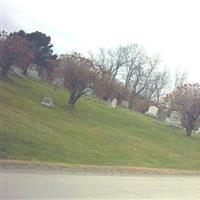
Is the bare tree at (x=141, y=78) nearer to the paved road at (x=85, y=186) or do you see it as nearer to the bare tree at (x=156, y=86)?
the bare tree at (x=156, y=86)

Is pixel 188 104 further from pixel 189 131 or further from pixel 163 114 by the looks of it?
pixel 163 114

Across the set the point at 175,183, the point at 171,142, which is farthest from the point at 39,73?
the point at 175,183

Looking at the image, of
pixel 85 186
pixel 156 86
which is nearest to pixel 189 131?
pixel 85 186

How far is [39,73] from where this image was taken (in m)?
50.5

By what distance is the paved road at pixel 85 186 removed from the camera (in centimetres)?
1159

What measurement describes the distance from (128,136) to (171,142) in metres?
4.67

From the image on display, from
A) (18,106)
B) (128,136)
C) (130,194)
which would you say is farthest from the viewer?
(128,136)

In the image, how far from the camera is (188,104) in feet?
129

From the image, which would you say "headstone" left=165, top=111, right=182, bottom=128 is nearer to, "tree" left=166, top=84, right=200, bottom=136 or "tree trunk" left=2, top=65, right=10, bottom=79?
"tree" left=166, top=84, right=200, bottom=136

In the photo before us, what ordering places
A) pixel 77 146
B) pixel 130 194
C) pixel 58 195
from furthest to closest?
pixel 77 146 < pixel 130 194 < pixel 58 195

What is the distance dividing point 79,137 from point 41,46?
102 feet

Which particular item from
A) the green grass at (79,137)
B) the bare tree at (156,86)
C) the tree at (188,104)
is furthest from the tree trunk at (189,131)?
the bare tree at (156,86)

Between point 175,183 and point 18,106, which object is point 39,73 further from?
point 175,183

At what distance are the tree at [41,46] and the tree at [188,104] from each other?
17.4 metres
